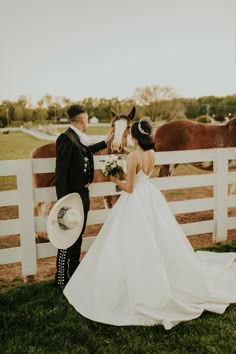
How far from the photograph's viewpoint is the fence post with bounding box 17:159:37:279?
4332 mm

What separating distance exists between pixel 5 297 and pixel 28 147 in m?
10.1

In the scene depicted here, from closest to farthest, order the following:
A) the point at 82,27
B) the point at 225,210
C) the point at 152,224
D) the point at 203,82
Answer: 1. the point at 152,224
2. the point at 225,210
3. the point at 82,27
4. the point at 203,82

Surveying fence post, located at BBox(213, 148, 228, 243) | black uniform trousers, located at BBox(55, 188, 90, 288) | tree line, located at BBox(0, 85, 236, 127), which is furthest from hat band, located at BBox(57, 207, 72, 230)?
tree line, located at BBox(0, 85, 236, 127)

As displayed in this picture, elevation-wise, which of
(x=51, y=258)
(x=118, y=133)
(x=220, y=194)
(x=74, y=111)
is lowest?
(x=51, y=258)

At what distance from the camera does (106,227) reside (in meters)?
3.76

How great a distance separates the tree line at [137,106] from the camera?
13562mm

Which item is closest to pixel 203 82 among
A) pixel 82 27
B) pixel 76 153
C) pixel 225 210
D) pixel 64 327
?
pixel 82 27

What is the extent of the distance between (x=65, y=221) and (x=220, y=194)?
9.37 feet

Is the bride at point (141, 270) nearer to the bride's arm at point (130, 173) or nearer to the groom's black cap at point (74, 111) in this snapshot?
the bride's arm at point (130, 173)

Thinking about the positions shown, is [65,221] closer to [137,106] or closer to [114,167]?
[114,167]

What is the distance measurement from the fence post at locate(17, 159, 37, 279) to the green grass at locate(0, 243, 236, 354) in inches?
32.9

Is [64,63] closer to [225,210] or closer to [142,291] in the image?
[225,210]

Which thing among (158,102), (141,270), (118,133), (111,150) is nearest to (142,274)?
(141,270)

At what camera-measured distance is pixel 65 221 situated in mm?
3812
